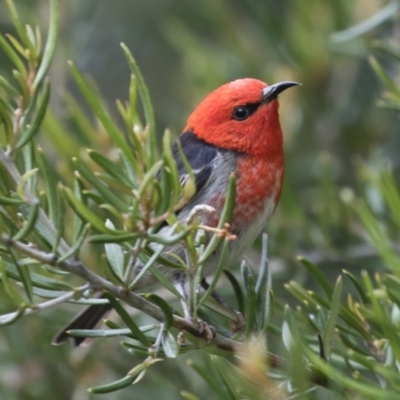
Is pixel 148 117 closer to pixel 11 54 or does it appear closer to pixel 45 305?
pixel 11 54

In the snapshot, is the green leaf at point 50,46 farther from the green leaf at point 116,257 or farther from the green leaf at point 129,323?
the green leaf at point 129,323

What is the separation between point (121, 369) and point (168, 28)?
1.87 m

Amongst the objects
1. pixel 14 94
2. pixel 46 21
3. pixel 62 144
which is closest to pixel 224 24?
pixel 46 21

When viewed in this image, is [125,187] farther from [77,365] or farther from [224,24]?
[224,24]

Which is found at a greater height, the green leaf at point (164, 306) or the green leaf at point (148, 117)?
the green leaf at point (148, 117)

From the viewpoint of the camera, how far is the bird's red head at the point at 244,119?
293 cm

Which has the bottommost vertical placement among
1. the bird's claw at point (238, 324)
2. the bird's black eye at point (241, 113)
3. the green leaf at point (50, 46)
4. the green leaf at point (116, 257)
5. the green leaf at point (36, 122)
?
the bird's claw at point (238, 324)

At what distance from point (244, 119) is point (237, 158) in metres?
0.18

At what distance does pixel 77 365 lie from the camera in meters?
2.87

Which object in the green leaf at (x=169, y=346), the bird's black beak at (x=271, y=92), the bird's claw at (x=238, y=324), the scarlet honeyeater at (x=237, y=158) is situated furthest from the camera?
the bird's black beak at (x=271, y=92)

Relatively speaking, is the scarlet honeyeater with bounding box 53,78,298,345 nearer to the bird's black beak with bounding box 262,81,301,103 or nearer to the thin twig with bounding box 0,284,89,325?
the bird's black beak with bounding box 262,81,301,103

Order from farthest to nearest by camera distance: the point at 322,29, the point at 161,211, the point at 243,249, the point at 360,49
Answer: the point at 322,29
the point at 360,49
the point at 243,249
the point at 161,211

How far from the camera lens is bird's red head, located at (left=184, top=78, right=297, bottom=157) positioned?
293 cm

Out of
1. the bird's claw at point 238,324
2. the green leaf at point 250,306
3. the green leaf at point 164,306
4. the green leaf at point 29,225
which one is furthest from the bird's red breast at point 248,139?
the green leaf at point 29,225
